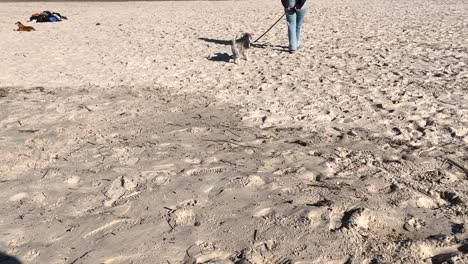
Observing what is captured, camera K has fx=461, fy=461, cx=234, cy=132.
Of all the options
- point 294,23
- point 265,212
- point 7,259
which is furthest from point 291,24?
point 7,259

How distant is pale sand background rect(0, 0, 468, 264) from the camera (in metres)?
3.18

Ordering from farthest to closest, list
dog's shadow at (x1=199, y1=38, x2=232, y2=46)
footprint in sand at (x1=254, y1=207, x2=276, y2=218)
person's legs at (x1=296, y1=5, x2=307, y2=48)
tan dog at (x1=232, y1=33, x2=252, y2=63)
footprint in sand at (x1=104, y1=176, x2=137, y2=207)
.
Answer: dog's shadow at (x1=199, y1=38, x2=232, y2=46), person's legs at (x1=296, y1=5, x2=307, y2=48), tan dog at (x1=232, y1=33, x2=252, y2=63), footprint in sand at (x1=104, y1=176, x2=137, y2=207), footprint in sand at (x1=254, y1=207, x2=276, y2=218)

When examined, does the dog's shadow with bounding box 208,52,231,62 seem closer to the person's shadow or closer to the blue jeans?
the blue jeans

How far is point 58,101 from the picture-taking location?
664 cm

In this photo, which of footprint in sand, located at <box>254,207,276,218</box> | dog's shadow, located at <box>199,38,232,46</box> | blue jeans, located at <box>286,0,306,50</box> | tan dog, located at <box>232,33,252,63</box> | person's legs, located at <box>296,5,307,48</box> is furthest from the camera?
dog's shadow, located at <box>199,38,232,46</box>

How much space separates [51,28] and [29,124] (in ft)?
29.2

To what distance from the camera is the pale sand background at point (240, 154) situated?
10.4 feet

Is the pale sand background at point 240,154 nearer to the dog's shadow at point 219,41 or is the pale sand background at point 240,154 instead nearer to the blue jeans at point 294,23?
the blue jeans at point 294,23

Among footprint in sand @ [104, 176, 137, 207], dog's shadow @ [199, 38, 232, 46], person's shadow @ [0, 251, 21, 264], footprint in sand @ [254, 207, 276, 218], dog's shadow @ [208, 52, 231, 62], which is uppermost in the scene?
dog's shadow @ [199, 38, 232, 46]

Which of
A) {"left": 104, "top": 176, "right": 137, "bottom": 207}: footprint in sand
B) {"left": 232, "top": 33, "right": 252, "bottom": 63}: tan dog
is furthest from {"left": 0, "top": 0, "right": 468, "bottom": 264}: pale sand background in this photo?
{"left": 232, "top": 33, "right": 252, "bottom": 63}: tan dog

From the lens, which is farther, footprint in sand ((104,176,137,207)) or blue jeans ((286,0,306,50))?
blue jeans ((286,0,306,50))

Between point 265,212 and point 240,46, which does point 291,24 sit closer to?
point 240,46

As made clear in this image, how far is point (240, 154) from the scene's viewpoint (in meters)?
4.62

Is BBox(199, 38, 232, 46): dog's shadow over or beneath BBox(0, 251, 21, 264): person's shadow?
over
